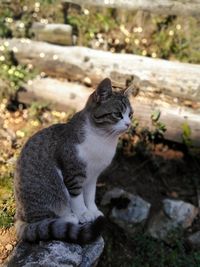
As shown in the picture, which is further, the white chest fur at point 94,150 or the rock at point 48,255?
the white chest fur at point 94,150

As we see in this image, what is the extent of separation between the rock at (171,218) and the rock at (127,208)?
0.13 m

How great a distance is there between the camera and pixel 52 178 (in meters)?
3.35

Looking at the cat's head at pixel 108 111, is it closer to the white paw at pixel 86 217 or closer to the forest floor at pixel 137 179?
the white paw at pixel 86 217

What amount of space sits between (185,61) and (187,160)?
3.68 ft

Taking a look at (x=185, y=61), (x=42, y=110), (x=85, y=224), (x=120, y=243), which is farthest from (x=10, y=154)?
(x=185, y=61)

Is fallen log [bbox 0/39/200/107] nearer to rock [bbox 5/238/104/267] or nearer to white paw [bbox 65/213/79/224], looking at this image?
white paw [bbox 65/213/79/224]

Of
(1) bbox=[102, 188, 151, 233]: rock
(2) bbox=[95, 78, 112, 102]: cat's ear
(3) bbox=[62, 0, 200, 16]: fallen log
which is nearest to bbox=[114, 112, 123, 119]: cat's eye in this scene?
(2) bbox=[95, 78, 112, 102]: cat's ear

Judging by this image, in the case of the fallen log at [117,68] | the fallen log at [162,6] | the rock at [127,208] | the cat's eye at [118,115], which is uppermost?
the fallen log at [162,6]

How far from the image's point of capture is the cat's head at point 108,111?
3.31 meters

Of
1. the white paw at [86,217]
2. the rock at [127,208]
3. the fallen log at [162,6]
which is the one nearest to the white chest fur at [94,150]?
the white paw at [86,217]

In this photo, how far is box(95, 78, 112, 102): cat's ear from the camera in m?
3.31

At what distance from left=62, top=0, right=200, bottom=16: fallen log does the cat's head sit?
88.4 inches

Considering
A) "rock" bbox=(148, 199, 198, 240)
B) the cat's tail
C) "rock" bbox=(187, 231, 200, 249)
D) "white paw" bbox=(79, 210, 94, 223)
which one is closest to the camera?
the cat's tail

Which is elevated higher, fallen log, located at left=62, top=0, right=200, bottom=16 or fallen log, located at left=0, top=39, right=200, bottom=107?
fallen log, located at left=62, top=0, right=200, bottom=16
